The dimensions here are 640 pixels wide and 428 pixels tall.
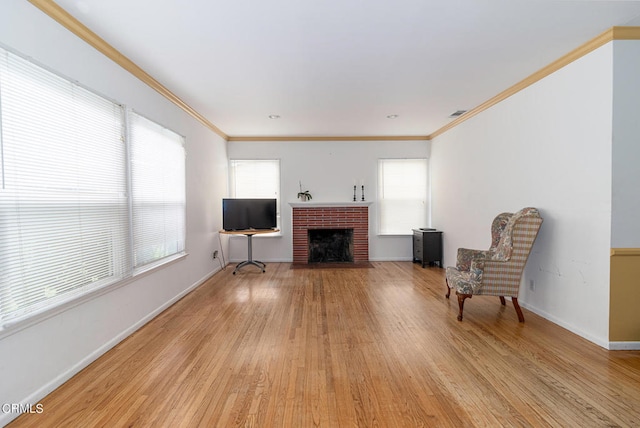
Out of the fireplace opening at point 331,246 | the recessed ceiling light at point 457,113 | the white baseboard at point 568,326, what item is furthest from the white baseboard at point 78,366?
the recessed ceiling light at point 457,113

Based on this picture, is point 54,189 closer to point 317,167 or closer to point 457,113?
point 317,167

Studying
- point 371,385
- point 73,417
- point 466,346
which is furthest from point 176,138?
point 466,346

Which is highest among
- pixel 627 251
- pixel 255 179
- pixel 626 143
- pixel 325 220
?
pixel 255 179

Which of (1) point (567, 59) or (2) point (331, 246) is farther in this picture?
(2) point (331, 246)

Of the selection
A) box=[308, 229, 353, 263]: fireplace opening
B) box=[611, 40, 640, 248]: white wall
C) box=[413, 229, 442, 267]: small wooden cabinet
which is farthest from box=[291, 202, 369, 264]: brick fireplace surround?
box=[611, 40, 640, 248]: white wall

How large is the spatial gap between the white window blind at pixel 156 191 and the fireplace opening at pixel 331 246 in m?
2.91

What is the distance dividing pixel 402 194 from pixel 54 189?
5.62 metres

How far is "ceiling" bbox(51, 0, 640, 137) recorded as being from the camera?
7.09 feet

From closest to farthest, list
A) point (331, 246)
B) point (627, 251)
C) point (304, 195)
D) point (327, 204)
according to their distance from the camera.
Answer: point (627, 251) < point (327, 204) < point (304, 195) < point (331, 246)

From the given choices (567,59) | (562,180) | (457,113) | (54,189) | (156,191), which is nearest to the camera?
(54,189)

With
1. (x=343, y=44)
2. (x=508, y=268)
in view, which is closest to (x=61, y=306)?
(x=343, y=44)

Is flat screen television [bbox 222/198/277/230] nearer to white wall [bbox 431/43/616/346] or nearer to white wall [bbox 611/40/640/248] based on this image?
white wall [bbox 431/43/616/346]

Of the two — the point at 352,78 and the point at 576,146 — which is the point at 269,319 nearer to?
the point at 352,78

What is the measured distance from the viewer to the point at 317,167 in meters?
6.38
